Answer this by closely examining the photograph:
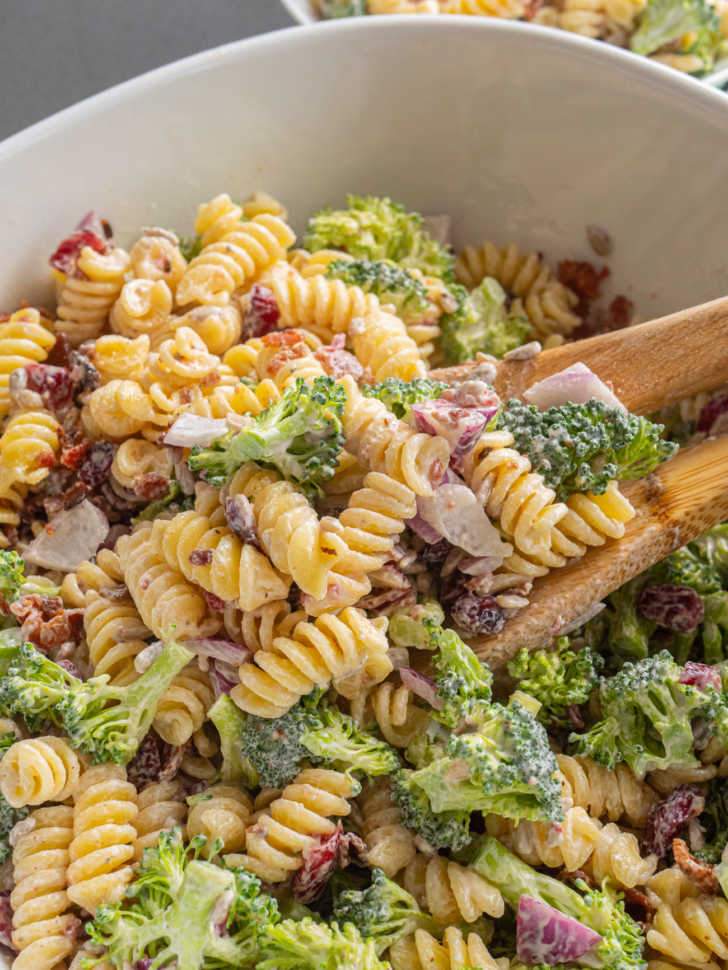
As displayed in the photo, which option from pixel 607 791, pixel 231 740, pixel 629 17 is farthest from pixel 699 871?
pixel 629 17

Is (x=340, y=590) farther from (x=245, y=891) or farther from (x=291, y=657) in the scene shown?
(x=245, y=891)

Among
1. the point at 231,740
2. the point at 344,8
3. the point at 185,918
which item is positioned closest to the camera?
the point at 185,918

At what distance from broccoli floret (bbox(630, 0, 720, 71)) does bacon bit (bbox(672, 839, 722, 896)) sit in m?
3.14

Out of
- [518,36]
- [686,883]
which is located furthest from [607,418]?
[518,36]

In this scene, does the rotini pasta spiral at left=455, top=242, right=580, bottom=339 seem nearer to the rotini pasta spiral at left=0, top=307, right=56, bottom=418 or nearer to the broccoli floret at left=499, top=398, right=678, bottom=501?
the broccoli floret at left=499, top=398, right=678, bottom=501

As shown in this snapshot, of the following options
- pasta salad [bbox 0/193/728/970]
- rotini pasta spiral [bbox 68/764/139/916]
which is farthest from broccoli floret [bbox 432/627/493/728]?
rotini pasta spiral [bbox 68/764/139/916]

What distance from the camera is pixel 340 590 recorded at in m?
2.52

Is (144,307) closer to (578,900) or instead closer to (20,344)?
(20,344)

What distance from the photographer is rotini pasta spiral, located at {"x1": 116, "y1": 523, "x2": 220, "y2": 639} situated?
8.47ft

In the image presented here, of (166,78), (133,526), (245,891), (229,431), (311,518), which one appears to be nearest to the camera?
(245,891)

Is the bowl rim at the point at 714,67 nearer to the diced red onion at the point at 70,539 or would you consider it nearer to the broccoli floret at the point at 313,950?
the diced red onion at the point at 70,539

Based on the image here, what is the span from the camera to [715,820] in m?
2.71

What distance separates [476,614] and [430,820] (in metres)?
0.52

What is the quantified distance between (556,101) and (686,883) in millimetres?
2562
